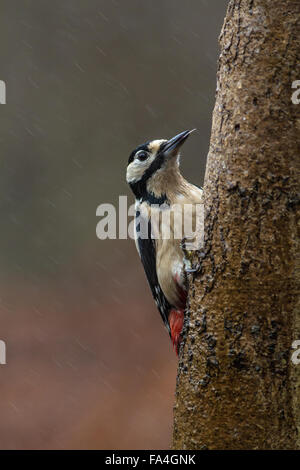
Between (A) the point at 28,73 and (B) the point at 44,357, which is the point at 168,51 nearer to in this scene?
(A) the point at 28,73

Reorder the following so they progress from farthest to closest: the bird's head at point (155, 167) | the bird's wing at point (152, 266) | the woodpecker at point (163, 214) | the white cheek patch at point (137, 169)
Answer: the white cheek patch at point (137, 169) → the bird's head at point (155, 167) → the bird's wing at point (152, 266) → the woodpecker at point (163, 214)

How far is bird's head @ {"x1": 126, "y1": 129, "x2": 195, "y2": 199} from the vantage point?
3.54 m

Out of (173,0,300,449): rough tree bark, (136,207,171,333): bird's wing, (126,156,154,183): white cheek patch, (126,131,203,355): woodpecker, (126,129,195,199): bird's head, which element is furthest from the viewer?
(126,156,154,183): white cheek patch

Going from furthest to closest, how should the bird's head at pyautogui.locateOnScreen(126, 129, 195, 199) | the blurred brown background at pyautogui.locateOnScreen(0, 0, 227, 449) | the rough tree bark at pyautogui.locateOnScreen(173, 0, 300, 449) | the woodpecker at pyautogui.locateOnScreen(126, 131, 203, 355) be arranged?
the blurred brown background at pyautogui.locateOnScreen(0, 0, 227, 449) → the bird's head at pyautogui.locateOnScreen(126, 129, 195, 199) → the woodpecker at pyautogui.locateOnScreen(126, 131, 203, 355) → the rough tree bark at pyautogui.locateOnScreen(173, 0, 300, 449)

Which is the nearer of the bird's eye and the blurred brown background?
the bird's eye

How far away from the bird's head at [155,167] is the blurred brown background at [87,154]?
13.5 feet

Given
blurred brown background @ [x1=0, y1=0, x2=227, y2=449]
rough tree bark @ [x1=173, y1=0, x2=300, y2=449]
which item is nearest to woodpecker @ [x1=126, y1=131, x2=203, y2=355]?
rough tree bark @ [x1=173, y1=0, x2=300, y2=449]

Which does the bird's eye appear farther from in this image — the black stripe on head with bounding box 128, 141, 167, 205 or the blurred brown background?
the blurred brown background

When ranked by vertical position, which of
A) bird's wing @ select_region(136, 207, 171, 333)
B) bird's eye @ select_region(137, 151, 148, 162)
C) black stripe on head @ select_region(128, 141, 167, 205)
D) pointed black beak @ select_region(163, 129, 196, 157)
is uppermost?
pointed black beak @ select_region(163, 129, 196, 157)

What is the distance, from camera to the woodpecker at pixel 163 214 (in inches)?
128

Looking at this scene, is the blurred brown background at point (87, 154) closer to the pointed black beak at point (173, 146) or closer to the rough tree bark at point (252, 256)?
the pointed black beak at point (173, 146)

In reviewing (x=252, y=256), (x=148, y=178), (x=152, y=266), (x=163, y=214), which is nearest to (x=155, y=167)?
(x=148, y=178)

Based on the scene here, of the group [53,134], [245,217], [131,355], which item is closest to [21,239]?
[53,134]

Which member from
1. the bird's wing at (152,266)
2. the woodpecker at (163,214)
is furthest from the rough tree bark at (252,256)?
the bird's wing at (152,266)
